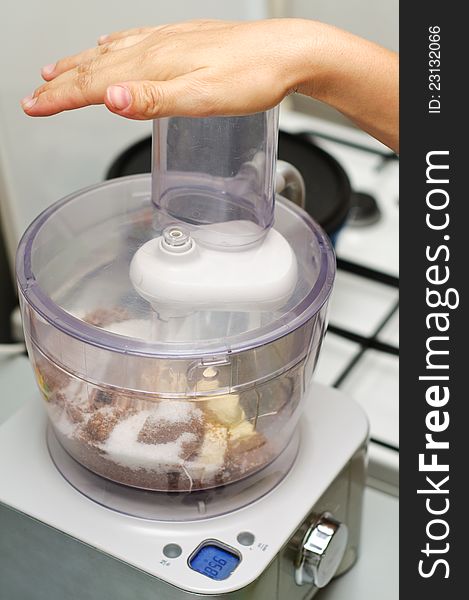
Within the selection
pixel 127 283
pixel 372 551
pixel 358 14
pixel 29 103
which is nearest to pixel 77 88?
pixel 29 103

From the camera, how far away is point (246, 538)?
67 centimetres

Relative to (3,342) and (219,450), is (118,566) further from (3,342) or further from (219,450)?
(3,342)

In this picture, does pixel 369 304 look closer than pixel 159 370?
No

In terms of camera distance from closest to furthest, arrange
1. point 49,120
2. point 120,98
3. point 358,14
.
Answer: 1. point 120,98
2. point 49,120
3. point 358,14

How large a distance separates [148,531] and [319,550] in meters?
0.13

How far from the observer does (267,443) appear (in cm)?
69

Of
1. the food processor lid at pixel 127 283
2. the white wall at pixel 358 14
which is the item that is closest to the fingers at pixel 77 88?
the food processor lid at pixel 127 283

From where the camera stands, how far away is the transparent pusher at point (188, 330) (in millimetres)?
638

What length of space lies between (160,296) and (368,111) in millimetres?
223

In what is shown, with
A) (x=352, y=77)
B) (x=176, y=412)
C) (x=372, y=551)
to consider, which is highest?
(x=352, y=77)

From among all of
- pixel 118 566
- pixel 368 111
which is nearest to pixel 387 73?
pixel 368 111

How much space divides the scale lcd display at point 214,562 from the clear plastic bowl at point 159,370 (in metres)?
0.05

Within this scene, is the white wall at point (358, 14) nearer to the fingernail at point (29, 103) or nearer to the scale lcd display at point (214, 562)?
the fingernail at point (29, 103)

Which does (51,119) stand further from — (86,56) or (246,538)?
(246,538)
